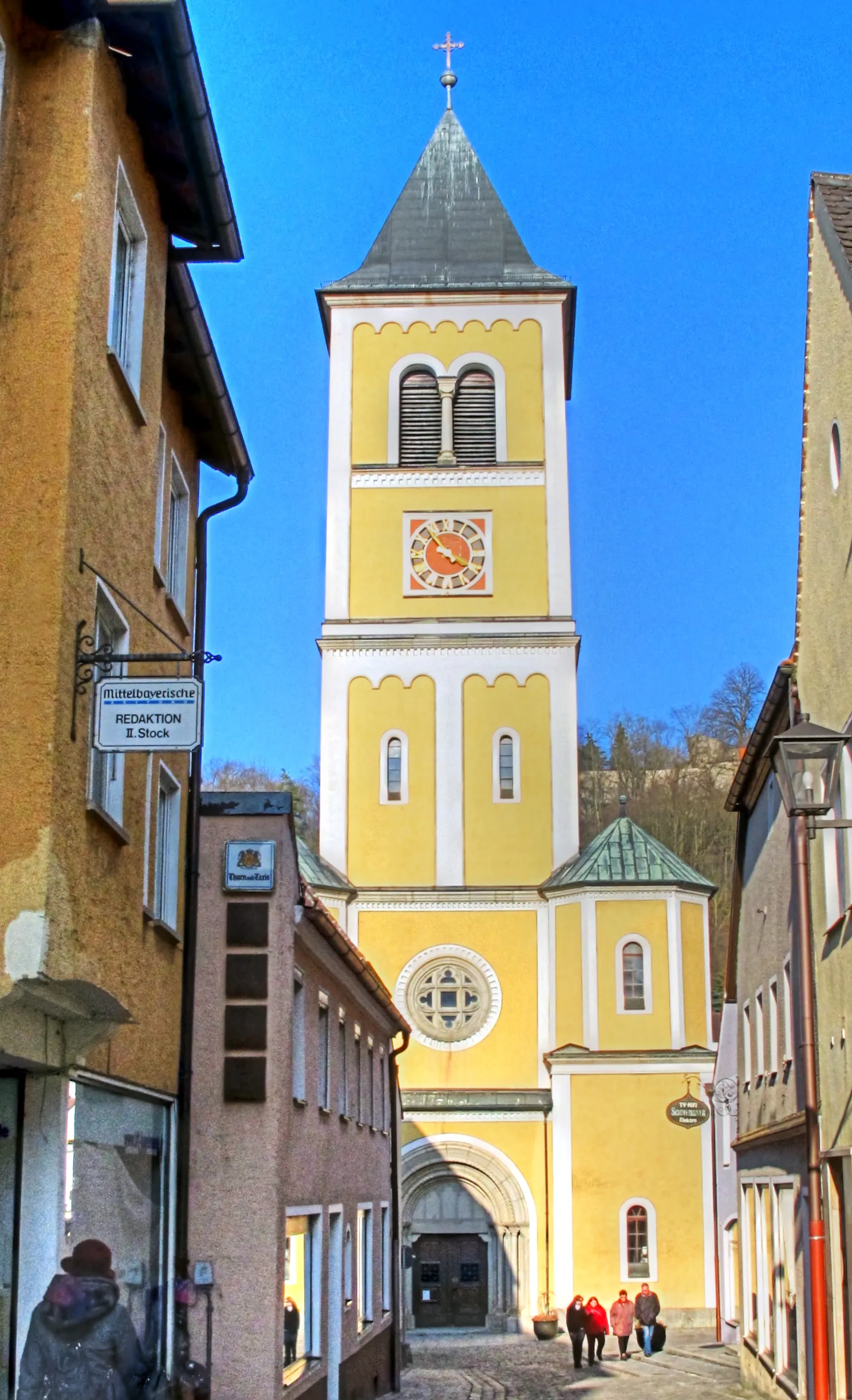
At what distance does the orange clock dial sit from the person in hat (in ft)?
105

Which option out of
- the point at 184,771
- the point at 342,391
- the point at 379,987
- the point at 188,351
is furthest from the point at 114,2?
the point at 342,391

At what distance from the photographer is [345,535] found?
39.6 m

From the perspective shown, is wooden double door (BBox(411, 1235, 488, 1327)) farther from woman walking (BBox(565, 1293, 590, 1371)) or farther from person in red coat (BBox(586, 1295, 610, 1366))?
woman walking (BBox(565, 1293, 590, 1371))

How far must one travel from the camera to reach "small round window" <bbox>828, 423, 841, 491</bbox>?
1358cm

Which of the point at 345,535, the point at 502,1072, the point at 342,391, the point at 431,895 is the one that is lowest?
the point at 502,1072

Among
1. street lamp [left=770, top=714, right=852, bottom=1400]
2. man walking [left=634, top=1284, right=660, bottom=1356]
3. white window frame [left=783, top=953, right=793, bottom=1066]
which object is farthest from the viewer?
man walking [left=634, top=1284, right=660, bottom=1356]

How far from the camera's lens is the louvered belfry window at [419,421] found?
40.7 meters

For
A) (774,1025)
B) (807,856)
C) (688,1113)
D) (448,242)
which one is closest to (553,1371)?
(688,1113)

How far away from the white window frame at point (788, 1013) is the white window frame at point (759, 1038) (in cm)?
188

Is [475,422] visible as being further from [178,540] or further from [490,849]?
[178,540]

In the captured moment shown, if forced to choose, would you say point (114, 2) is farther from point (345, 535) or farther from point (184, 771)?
point (345, 535)

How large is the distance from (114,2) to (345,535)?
3056cm

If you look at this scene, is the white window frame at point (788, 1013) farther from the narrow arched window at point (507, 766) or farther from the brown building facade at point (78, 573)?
the narrow arched window at point (507, 766)

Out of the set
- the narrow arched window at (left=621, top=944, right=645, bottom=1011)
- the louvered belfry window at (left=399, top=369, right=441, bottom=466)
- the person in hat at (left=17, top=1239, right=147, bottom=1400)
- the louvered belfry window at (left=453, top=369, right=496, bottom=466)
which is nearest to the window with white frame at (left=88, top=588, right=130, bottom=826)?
the person in hat at (left=17, top=1239, right=147, bottom=1400)
